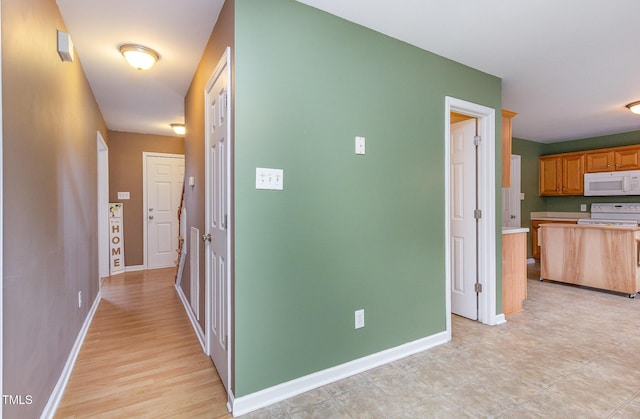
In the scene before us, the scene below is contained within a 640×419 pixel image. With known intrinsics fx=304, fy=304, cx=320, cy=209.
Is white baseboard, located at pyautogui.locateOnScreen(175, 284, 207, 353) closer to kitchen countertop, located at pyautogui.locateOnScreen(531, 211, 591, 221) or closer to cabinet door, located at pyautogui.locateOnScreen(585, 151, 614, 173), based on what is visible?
kitchen countertop, located at pyautogui.locateOnScreen(531, 211, 591, 221)

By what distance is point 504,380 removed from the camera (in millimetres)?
2016

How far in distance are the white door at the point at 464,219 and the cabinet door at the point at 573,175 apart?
4.13 meters

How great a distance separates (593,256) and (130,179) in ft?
23.7

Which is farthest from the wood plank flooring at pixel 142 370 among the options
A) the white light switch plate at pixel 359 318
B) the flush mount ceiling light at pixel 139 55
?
the flush mount ceiling light at pixel 139 55

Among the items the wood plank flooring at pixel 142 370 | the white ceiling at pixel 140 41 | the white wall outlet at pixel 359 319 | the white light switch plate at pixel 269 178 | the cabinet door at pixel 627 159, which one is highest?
the white ceiling at pixel 140 41

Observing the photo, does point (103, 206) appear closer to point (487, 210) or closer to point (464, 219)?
point (464, 219)

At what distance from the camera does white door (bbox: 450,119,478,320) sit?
3014 millimetres

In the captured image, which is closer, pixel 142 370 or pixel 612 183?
pixel 142 370

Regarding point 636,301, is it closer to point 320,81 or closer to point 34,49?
point 320,81

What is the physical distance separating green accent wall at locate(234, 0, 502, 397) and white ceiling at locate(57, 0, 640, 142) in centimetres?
21

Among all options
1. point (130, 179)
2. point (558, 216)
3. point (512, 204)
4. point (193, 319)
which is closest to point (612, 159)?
point (558, 216)

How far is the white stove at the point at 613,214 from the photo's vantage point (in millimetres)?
5090

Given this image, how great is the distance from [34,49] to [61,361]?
1.88m

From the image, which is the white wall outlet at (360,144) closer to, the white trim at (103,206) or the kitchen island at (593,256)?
the kitchen island at (593,256)
